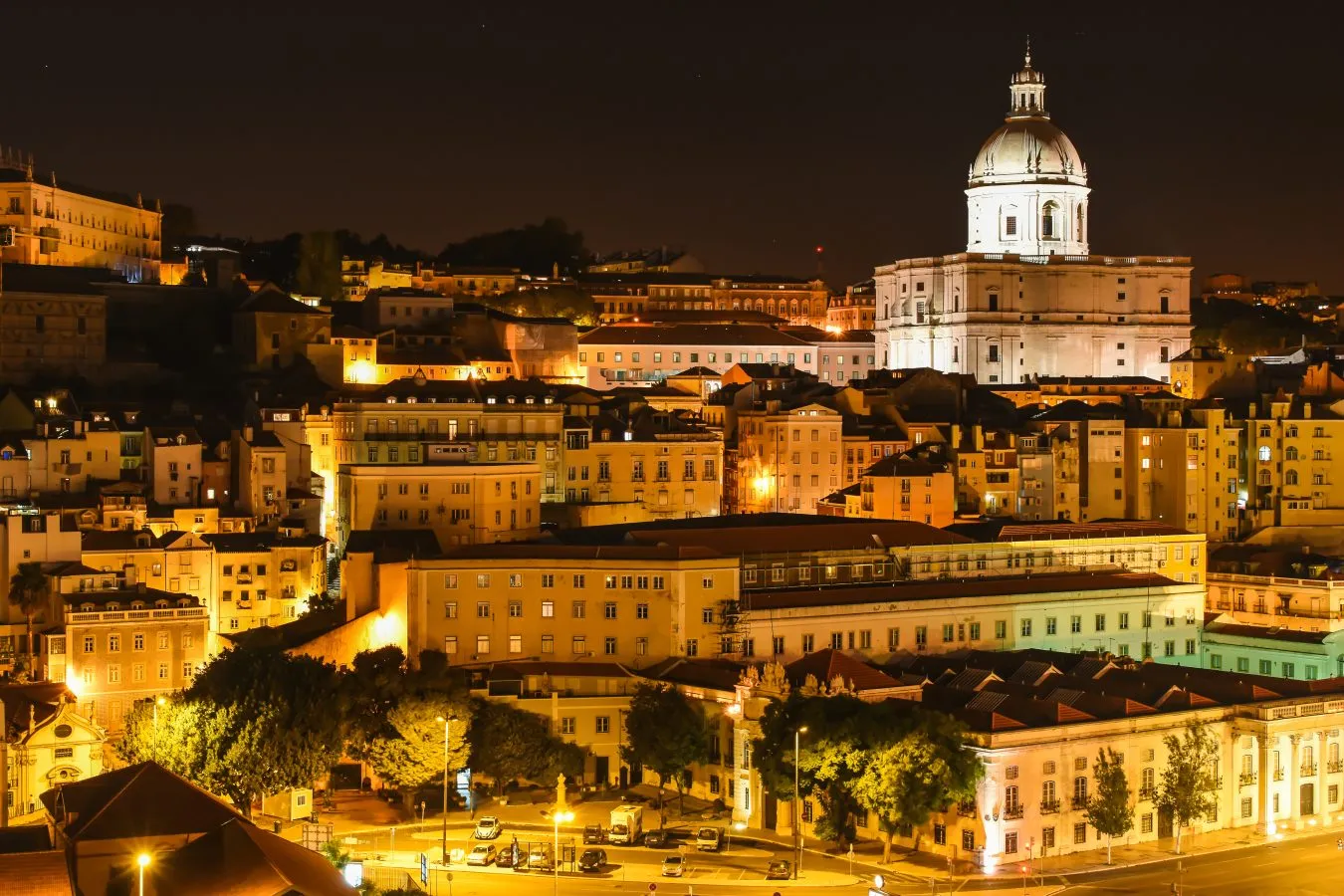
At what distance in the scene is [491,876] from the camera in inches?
1833

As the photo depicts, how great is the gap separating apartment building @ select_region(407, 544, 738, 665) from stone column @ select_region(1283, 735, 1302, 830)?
14.3m

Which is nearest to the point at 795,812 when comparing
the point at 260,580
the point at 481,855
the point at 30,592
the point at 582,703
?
the point at 481,855

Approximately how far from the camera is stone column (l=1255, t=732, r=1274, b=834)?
5569 centimetres

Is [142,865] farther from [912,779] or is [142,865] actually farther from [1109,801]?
[1109,801]

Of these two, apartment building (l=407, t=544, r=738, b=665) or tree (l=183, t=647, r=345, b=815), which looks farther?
apartment building (l=407, t=544, r=738, b=665)

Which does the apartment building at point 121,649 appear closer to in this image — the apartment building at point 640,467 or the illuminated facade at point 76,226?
the apartment building at point 640,467

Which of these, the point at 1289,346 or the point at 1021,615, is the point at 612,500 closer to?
the point at 1021,615

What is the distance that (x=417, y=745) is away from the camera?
52406mm

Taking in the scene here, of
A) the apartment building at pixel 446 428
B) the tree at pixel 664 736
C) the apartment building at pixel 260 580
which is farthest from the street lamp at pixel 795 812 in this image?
the apartment building at pixel 446 428

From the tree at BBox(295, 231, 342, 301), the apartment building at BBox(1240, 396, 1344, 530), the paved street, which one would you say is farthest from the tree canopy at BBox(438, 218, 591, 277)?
the paved street

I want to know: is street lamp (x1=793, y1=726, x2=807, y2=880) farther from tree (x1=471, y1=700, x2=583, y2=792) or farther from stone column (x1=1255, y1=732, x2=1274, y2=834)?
stone column (x1=1255, y1=732, x2=1274, y2=834)

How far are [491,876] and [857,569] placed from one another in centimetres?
2225

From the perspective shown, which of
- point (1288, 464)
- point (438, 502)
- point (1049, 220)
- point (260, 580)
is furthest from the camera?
point (1049, 220)

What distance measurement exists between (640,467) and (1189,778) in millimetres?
26487
